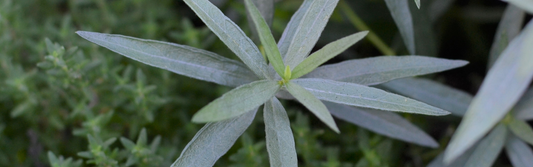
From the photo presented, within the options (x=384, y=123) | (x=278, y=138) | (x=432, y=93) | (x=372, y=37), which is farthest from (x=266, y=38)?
(x=372, y=37)

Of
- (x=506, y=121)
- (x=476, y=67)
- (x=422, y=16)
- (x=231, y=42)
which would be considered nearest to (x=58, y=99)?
(x=231, y=42)

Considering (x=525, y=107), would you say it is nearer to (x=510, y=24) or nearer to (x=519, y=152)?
(x=519, y=152)

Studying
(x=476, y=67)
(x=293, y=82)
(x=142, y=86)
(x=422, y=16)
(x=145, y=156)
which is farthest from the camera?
(x=476, y=67)

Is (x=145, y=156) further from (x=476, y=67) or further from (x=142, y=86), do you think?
(x=476, y=67)

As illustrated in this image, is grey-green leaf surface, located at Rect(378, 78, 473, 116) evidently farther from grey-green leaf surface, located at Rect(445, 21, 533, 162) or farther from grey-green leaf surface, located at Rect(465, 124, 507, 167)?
grey-green leaf surface, located at Rect(445, 21, 533, 162)

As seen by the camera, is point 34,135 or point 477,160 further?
point 34,135

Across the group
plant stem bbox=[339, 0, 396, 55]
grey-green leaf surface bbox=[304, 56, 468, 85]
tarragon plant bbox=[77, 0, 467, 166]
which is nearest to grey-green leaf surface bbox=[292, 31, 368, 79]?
tarragon plant bbox=[77, 0, 467, 166]
